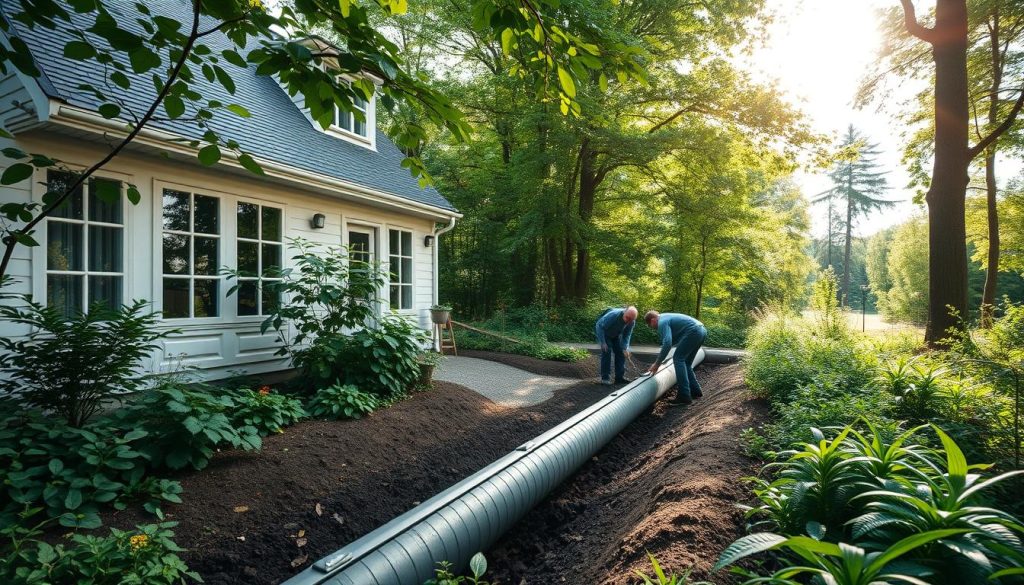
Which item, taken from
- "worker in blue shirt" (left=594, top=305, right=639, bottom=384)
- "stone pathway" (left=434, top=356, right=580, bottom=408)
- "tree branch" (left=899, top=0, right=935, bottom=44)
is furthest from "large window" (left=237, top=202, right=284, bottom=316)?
"tree branch" (left=899, top=0, right=935, bottom=44)

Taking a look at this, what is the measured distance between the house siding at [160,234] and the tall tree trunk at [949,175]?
9.59 meters

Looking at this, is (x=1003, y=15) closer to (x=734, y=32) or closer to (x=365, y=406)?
(x=734, y=32)

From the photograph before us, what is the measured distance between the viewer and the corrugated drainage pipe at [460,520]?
7.49ft

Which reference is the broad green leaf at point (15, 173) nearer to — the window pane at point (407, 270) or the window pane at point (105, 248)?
the window pane at point (105, 248)

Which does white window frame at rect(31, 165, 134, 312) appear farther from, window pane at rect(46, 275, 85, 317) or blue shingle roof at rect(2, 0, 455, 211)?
blue shingle roof at rect(2, 0, 455, 211)

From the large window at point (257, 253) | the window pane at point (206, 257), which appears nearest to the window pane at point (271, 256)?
the large window at point (257, 253)

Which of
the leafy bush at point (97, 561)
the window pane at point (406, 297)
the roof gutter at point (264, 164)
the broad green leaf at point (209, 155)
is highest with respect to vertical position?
the roof gutter at point (264, 164)

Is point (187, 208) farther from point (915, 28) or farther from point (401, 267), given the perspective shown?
point (915, 28)

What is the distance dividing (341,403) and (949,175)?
9677mm

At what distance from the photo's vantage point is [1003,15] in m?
11.0

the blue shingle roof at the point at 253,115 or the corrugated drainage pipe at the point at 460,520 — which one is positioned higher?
the blue shingle roof at the point at 253,115

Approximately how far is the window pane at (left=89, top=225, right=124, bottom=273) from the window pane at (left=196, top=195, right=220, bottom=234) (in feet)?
2.90

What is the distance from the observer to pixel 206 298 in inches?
241

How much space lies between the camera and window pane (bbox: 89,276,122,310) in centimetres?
510
